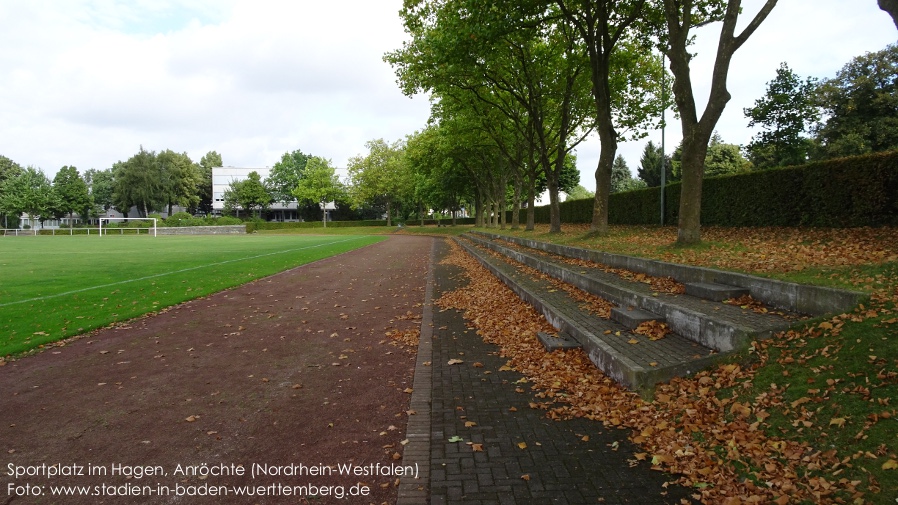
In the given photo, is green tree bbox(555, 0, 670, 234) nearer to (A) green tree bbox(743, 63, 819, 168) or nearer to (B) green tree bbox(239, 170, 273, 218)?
(A) green tree bbox(743, 63, 819, 168)

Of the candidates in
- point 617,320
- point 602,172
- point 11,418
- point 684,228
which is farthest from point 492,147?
point 11,418

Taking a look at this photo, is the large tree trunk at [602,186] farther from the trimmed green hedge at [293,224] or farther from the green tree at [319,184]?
the green tree at [319,184]

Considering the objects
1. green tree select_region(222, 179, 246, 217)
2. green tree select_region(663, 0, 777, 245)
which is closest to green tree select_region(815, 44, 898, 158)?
green tree select_region(663, 0, 777, 245)

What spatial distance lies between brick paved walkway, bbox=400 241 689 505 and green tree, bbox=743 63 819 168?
4348cm

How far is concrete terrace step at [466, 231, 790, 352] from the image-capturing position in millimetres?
4461

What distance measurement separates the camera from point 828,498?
2.54 metres

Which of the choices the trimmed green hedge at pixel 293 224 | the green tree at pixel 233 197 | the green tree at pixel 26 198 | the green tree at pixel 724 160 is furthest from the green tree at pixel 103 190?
the green tree at pixel 724 160

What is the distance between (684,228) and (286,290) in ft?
33.5

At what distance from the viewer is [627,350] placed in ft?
16.5

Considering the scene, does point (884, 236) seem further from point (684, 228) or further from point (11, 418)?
point (11, 418)

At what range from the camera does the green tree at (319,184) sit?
72.3 m

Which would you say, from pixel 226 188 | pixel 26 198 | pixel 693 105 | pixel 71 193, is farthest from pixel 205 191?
pixel 693 105

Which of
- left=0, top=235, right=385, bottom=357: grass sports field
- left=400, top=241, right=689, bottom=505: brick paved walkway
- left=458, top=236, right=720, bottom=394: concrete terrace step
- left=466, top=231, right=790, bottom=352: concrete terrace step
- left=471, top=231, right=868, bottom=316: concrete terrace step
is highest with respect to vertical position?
left=471, top=231, right=868, bottom=316: concrete terrace step

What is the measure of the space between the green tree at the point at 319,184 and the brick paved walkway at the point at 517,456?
6989 centimetres
